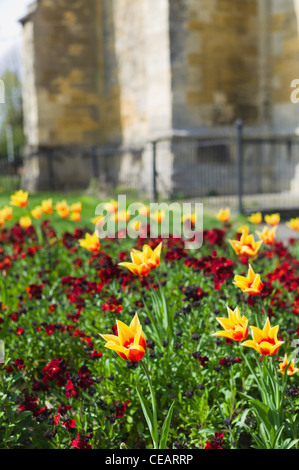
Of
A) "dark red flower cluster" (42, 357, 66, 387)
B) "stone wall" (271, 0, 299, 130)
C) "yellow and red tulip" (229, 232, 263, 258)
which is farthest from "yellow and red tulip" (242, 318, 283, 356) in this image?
"stone wall" (271, 0, 299, 130)

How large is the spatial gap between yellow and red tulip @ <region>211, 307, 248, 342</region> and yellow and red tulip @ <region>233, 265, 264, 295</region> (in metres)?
0.18

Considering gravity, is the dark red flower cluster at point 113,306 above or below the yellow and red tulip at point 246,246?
below

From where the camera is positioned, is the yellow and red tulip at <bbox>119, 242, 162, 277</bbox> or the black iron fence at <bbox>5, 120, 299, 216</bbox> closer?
the yellow and red tulip at <bbox>119, 242, 162, 277</bbox>

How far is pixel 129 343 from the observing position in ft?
6.48

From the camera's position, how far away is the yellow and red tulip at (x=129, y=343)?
1868 millimetres

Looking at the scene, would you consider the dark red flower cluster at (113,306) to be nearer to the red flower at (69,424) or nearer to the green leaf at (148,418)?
the red flower at (69,424)

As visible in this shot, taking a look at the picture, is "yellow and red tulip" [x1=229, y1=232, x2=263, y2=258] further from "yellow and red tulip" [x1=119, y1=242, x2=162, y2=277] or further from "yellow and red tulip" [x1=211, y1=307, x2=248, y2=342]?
"yellow and red tulip" [x1=211, y1=307, x2=248, y2=342]

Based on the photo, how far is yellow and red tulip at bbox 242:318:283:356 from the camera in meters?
2.04

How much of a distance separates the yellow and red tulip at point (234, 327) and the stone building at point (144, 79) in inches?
374

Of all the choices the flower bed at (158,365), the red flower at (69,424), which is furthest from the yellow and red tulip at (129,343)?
the red flower at (69,424)

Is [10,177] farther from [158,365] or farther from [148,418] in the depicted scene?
[148,418]
